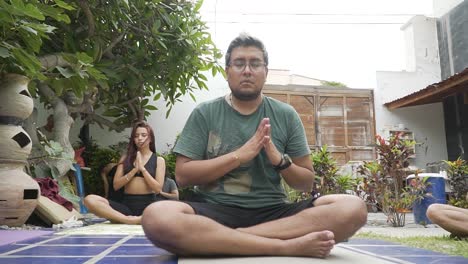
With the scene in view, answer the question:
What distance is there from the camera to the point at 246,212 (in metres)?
1.94

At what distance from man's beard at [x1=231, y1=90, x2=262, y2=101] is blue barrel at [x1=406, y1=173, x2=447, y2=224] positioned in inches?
154

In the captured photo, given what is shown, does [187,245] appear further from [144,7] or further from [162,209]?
[144,7]

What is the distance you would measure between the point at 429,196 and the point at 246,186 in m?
3.98

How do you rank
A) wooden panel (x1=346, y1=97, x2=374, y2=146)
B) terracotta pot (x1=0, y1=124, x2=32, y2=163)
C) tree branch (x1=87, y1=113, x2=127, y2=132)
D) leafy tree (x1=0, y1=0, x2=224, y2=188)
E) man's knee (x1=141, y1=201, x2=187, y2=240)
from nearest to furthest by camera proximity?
man's knee (x1=141, y1=201, x2=187, y2=240)
terracotta pot (x1=0, y1=124, x2=32, y2=163)
leafy tree (x1=0, y1=0, x2=224, y2=188)
tree branch (x1=87, y1=113, x2=127, y2=132)
wooden panel (x1=346, y1=97, x2=374, y2=146)

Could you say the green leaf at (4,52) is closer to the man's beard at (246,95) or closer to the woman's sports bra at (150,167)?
the man's beard at (246,95)

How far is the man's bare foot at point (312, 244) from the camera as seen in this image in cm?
171

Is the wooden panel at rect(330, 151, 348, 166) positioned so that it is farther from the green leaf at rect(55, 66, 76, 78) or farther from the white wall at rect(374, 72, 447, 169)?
the green leaf at rect(55, 66, 76, 78)

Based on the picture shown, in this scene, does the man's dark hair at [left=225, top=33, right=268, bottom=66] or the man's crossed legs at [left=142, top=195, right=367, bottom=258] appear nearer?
the man's crossed legs at [left=142, top=195, right=367, bottom=258]

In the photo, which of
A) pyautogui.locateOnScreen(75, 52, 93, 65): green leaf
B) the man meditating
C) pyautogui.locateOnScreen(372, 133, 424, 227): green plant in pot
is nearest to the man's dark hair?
the man meditating

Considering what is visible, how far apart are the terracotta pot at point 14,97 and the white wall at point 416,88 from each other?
7.84 m

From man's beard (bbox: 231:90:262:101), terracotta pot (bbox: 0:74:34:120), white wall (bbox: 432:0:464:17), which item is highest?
white wall (bbox: 432:0:464:17)

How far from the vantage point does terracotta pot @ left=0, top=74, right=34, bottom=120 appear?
3.29m

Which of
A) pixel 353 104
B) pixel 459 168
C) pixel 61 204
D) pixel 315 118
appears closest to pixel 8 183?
pixel 61 204

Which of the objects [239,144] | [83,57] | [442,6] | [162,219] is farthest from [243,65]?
[442,6]
